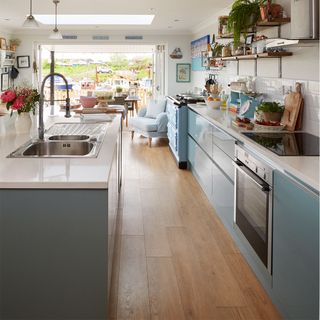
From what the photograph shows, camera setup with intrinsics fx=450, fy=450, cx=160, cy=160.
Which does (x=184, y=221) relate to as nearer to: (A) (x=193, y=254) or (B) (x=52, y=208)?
(A) (x=193, y=254)

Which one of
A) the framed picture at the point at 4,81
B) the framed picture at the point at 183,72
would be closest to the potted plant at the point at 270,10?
the framed picture at the point at 183,72

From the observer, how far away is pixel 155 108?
926 cm

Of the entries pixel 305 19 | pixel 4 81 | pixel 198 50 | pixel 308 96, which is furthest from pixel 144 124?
pixel 305 19

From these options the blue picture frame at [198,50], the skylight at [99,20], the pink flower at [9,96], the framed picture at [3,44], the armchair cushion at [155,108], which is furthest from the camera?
the framed picture at [3,44]

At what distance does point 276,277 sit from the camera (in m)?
2.61

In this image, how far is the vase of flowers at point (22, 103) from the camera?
3617 mm

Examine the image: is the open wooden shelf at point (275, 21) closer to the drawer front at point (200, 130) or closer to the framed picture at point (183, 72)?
the drawer front at point (200, 130)

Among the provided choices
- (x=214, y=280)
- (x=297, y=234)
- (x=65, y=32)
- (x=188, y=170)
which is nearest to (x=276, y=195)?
(x=297, y=234)

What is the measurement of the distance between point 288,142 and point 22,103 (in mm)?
2091

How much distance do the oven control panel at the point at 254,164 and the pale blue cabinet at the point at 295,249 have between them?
0.14m

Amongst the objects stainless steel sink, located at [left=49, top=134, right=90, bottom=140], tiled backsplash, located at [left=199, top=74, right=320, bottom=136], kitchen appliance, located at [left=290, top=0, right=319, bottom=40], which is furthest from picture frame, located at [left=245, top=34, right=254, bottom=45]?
stainless steel sink, located at [left=49, top=134, right=90, bottom=140]

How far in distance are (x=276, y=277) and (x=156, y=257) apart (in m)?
1.13

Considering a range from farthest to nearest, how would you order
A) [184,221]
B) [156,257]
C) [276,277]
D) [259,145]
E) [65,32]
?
[65,32] < [184,221] < [156,257] < [259,145] < [276,277]

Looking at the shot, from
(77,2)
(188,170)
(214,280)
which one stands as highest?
(77,2)
